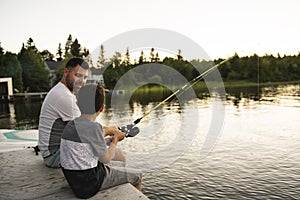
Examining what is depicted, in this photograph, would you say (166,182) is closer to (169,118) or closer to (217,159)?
(217,159)

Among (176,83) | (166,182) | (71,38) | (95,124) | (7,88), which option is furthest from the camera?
(71,38)

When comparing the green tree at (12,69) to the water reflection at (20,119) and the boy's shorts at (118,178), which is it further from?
the boy's shorts at (118,178)

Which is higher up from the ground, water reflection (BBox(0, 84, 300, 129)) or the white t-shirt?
the white t-shirt

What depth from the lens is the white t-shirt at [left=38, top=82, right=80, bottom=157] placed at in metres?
4.18

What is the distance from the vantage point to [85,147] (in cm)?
347

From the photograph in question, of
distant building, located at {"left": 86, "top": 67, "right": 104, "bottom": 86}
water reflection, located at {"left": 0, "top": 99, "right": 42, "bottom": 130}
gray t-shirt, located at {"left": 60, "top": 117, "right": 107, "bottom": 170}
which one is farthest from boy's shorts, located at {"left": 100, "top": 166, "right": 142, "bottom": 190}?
water reflection, located at {"left": 0, "top": 99, "right": 42, "bottom": 130}

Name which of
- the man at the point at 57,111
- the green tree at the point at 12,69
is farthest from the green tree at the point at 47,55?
the man at the point at 57,111

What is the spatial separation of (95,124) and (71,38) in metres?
111

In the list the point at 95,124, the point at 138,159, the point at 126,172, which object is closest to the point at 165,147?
the point at 138,159

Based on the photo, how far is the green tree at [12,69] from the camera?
46.1m

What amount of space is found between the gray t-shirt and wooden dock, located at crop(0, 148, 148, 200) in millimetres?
432

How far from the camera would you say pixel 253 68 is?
55.2m

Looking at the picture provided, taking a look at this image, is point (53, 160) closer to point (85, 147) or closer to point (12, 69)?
point (85, 147)

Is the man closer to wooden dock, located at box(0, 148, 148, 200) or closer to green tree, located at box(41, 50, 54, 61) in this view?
wooden dock, located at box(0, 148, 148, 200)
